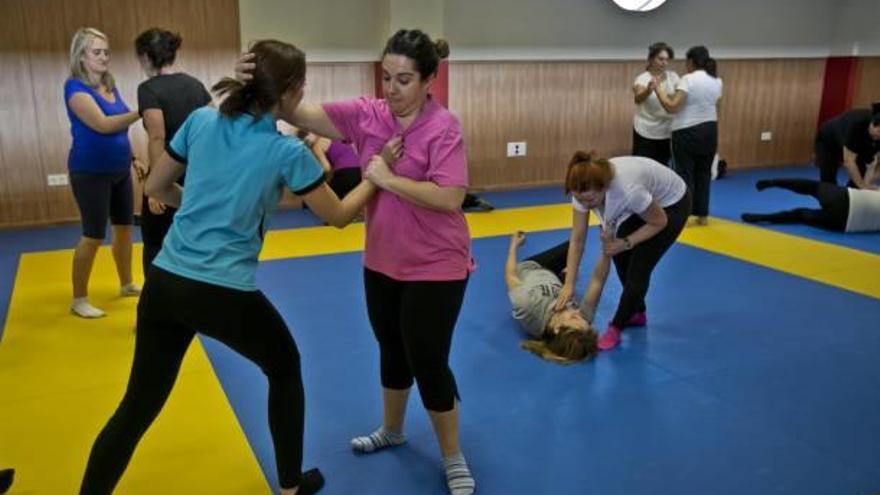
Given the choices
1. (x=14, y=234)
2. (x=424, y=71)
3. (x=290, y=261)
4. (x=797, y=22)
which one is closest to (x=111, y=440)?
(x=424, y=71)

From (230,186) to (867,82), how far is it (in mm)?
10549

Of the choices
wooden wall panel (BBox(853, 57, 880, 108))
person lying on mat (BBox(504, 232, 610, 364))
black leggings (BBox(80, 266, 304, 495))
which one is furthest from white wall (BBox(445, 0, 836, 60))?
black leggings (BBox(80, 266, 304, 495))

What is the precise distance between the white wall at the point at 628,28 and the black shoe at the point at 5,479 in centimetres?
650

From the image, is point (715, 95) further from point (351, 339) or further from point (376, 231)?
point (376, 231)

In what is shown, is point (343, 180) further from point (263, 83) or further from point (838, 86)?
point (838, 86)

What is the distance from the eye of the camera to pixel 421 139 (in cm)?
207

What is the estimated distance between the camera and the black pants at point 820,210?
19.9 feet

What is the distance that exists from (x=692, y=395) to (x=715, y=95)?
382 cm

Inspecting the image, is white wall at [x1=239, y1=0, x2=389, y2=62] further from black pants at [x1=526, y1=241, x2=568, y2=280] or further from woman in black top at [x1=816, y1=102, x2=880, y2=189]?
woman in black top at [x1=816, y1=102, x2=880, y2=189]

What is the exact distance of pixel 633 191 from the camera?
128 inches

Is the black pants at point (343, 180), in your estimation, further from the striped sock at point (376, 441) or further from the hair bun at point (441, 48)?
the striped sock at point (376, 441)

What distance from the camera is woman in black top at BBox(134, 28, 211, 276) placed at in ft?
10.8

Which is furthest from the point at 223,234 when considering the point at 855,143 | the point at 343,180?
the point at 855,143

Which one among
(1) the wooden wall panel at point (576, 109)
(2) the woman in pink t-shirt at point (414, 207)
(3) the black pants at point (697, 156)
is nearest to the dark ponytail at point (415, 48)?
(2) the woman in pink t-shirt at point (414, 207)
